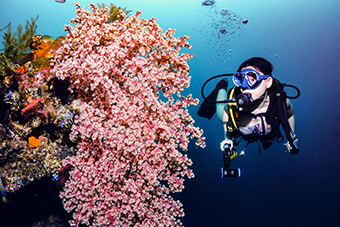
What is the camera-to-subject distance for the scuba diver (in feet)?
7.18

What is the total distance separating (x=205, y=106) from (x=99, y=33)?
2.03 m

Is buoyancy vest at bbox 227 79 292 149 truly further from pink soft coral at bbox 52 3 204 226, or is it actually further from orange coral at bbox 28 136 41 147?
orange coral at bbox 28 136 41 147

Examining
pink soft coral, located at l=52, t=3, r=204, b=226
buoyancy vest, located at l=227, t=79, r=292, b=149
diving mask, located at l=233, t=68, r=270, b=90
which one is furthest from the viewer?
buoyancy vest, located at l=227, t=79, r=292, b=149

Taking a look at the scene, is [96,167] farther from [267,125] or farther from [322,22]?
[322,22]

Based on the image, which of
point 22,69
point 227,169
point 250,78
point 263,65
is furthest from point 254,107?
point 22,69

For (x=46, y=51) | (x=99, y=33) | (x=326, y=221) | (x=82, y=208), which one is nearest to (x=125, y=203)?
(x=82, y=208)

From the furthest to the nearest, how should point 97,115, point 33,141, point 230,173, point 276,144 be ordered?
point 276,144
point 230,173
point 33,141
point 97,115

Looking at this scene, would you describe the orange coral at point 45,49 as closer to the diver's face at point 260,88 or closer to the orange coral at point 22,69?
the orange coral at point 22,69

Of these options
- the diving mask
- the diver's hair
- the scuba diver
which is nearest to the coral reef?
the scuba diver

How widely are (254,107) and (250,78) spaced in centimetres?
49

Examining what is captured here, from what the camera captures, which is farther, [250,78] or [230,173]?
[230,173]

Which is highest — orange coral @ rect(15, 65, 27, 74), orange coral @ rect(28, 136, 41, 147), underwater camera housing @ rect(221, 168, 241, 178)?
orange coral @ rect(15, 65, 27, 74)

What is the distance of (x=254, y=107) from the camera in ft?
7.97

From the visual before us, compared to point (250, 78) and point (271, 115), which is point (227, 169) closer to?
point (271, 115)
